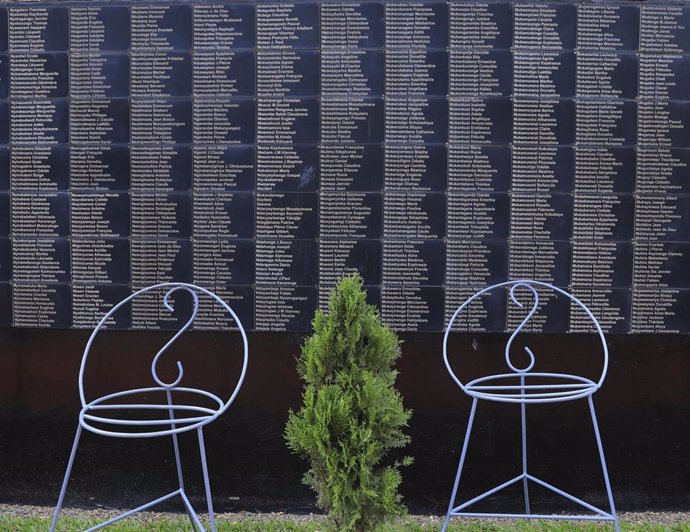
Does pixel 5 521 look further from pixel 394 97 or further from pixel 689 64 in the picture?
pixel 689 64

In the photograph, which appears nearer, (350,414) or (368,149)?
(350,414)

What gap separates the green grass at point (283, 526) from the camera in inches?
156

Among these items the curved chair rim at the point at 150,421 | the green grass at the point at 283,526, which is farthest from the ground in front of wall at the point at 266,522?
the curved chair rim at the point at 150,421

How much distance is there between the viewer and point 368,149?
4137 millimetres

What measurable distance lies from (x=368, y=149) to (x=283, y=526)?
7.00ft

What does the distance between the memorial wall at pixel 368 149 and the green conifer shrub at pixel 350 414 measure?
0.92 metres

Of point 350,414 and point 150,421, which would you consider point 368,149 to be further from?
point 150,421

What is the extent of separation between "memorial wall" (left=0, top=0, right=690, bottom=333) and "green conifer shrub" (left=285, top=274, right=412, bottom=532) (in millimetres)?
918

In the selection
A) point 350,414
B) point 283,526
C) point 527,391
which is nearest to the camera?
point 350,414

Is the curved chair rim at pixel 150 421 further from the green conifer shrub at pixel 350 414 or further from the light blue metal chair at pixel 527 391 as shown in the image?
the light blue metal chair at pixel 527 391

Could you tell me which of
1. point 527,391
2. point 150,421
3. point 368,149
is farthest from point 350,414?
point 368,149

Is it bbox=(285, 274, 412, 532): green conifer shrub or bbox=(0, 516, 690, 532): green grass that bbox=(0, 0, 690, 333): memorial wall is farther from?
bbox=(0, 516, 690, 532): green grass

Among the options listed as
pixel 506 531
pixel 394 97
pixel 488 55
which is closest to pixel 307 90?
pixel 394 97

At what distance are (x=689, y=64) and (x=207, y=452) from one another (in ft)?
11.5
